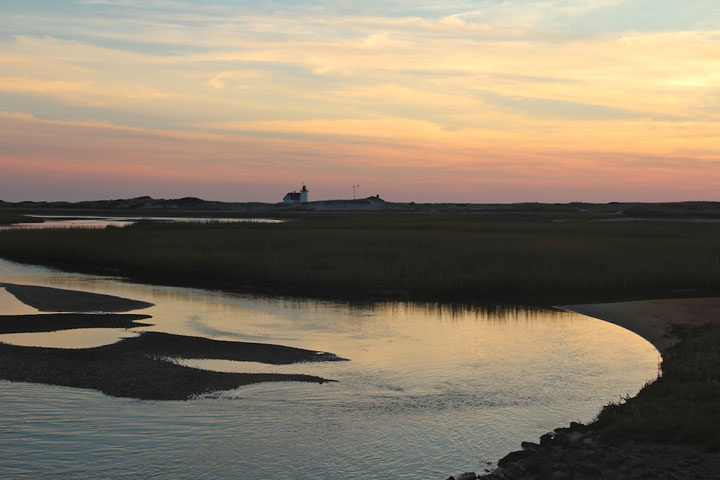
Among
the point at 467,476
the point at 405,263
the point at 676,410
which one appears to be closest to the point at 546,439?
the point at 467,476

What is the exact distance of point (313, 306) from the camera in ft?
84.0

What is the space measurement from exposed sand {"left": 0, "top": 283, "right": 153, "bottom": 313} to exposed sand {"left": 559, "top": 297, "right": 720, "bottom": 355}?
16.4 metres

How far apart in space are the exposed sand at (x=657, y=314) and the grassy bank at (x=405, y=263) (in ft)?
11.5

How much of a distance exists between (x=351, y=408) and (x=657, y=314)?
1408cm

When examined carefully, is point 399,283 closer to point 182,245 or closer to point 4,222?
point 182,245

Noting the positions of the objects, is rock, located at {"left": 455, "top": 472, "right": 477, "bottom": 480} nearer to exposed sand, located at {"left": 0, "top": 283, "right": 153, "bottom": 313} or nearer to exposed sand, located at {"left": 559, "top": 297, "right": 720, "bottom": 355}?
exposed sand, located at {"left": 559, "top": 297, "right": 720, "bottom": 355}

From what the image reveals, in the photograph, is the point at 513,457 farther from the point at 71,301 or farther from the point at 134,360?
the point at 71,301

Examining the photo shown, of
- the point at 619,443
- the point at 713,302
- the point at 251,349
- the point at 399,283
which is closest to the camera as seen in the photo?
the point at 619,443

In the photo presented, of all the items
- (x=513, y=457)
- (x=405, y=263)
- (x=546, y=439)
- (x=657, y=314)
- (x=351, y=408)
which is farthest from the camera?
(x=405, y=263)

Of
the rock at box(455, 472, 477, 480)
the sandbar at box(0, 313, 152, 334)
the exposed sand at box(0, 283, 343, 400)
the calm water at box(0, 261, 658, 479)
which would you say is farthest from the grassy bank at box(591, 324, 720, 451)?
the sandbar at box(0, 313, 152, 334)

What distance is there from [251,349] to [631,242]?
3367cm

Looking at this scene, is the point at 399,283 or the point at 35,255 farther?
the point at 35,255

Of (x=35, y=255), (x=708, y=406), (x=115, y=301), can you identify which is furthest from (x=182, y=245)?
(x=708, y=406)

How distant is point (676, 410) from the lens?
1095 cm
